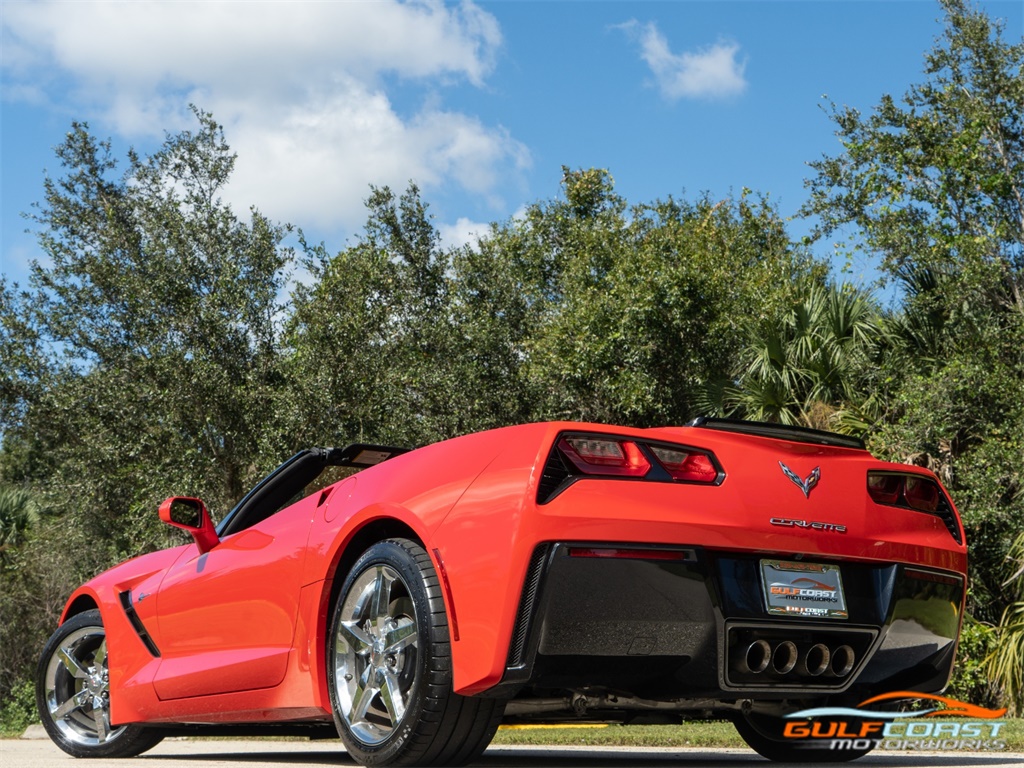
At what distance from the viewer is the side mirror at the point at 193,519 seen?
5.31m

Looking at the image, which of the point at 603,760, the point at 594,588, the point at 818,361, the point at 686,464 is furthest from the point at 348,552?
the point at 818,361

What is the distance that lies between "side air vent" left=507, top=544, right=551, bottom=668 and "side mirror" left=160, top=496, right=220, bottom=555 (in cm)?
224

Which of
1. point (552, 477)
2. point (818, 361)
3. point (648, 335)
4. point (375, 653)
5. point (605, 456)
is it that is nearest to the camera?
point (552, 477)

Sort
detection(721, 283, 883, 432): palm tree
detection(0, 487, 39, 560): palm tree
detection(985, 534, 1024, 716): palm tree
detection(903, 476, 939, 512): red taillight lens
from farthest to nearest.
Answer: detection(0, 487, 39, 560): palm tree
detection(721, 283, 883, 432): palm tree
detection(985, 534, 1024, 716): palm tree
detection(903, 476, 939, 512): red taillight lens

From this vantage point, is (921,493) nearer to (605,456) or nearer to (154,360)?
(605,456)

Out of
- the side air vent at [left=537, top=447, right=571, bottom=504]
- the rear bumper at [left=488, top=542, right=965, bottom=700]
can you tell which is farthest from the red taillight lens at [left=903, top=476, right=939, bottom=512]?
the side air vent at [left=537, top=447, right=571, bottom=504]

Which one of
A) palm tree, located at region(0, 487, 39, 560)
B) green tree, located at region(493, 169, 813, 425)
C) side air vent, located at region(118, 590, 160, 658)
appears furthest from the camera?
palm tree, located at region(0, 487, 39, 560)

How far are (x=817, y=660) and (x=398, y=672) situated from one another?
1.38m

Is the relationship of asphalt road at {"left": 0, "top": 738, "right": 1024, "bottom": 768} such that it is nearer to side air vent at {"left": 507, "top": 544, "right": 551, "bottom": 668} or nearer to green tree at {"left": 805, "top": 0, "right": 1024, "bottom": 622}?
side air vent at {"left": 507, "top": 544, "right": 551, "bottom": 668}

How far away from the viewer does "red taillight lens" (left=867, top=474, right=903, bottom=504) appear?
13.7 ft

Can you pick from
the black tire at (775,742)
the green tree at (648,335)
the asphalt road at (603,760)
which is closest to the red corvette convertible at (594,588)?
the black tire at (775,742)

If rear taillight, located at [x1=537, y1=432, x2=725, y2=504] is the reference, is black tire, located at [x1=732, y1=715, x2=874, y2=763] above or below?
below

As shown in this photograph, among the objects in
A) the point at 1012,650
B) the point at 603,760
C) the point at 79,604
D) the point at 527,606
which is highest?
the point at 527,606

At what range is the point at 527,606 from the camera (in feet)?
11.4
